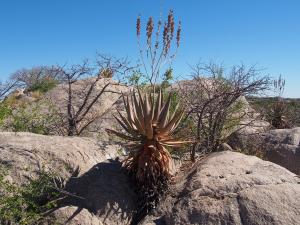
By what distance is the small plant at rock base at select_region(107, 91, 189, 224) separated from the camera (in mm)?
6707

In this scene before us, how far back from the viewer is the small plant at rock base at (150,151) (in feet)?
22.0

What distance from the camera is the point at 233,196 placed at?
6.35 m

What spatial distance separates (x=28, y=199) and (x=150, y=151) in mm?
1854

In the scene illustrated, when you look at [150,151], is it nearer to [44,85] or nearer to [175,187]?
[175,187]

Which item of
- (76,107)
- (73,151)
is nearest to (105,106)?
(76,107)

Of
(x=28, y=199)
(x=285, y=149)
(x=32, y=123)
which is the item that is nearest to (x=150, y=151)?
(x=28, y=199)

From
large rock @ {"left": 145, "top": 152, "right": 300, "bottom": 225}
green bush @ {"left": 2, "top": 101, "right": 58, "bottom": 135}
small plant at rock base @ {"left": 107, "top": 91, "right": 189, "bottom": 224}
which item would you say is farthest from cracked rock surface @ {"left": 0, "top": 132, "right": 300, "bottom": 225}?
green bush @ {"left": 2, "top": 101, "right": 58, "bottom": 135}

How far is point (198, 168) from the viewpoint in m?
7.23

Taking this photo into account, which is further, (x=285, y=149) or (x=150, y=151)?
(x=285, y=149)

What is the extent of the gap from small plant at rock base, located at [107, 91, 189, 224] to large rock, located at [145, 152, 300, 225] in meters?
0.24

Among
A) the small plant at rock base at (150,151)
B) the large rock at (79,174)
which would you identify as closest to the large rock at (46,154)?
the large rock at (79,174)

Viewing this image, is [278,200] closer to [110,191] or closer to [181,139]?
[181,139]

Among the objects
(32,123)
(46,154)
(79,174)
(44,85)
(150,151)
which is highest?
(44,85)

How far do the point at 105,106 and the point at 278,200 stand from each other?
6870mm
